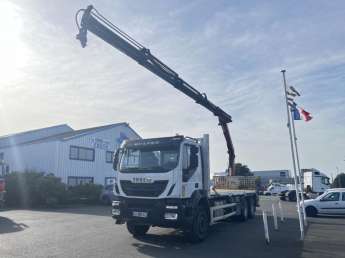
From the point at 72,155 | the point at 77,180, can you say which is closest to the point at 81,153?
the point at 72,155

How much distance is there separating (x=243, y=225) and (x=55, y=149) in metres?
22.2

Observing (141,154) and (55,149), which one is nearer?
(141,154)

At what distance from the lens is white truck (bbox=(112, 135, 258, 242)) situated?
1211 cm

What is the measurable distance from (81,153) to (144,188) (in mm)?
26559

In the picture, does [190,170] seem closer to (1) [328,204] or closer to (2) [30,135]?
(1) [328,204]

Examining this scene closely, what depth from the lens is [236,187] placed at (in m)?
20.6

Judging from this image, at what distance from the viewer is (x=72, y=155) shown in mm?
36875

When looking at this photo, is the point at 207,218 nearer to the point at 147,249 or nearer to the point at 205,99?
the point at 147,249

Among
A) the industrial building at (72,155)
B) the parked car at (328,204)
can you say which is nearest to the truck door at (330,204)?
the parked car at (328,204)

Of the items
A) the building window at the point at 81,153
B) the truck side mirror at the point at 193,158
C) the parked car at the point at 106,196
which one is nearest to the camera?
the truck side mirror at the point at 193,158

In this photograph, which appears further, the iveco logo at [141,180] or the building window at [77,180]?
the building window at [77,180]

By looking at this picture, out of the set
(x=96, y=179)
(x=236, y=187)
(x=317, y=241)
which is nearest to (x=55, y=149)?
(x=96, y=179)

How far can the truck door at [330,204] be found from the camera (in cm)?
2158

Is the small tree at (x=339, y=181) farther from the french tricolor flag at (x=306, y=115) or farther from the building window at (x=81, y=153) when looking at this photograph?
the french tricolor flag at (x=306, y=115)
